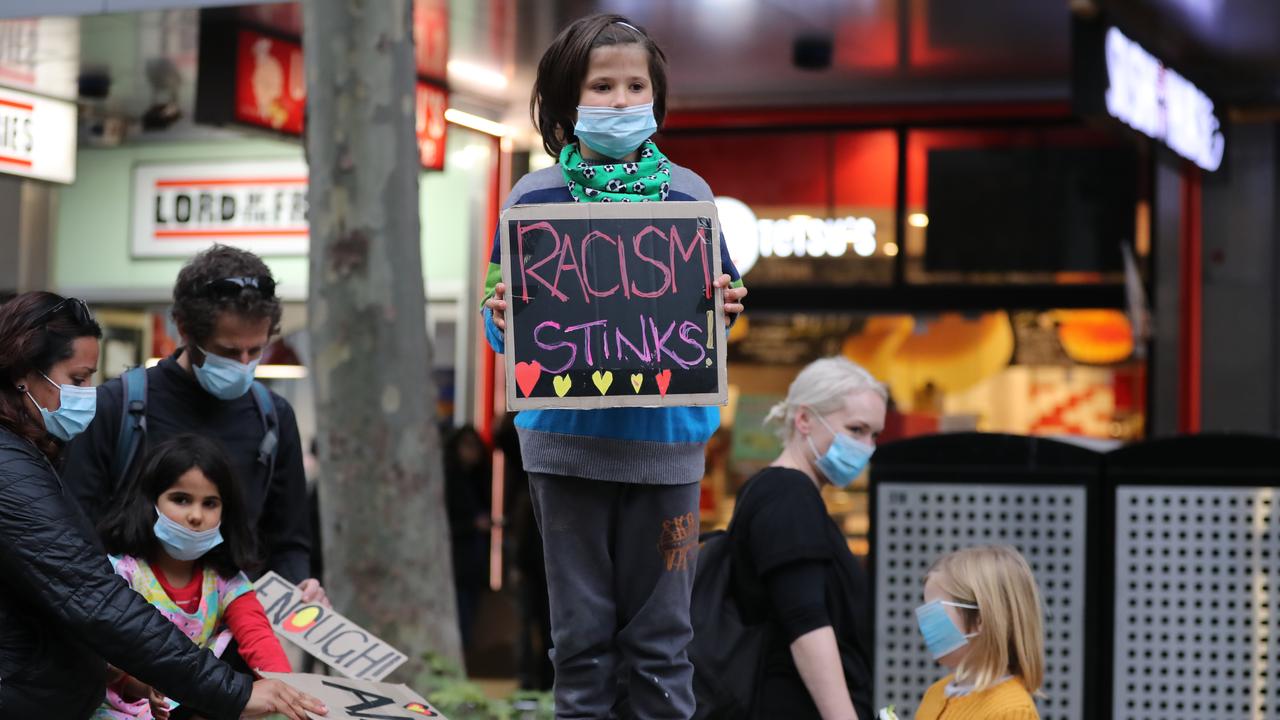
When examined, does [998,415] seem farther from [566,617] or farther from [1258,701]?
[566,617]

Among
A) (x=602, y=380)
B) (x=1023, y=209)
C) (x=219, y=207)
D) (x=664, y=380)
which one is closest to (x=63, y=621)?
(x=602, y=380)

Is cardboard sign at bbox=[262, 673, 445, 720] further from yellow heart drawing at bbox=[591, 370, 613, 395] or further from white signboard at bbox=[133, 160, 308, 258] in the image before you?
white signboard at bbox=[133, 160, 308, 258]

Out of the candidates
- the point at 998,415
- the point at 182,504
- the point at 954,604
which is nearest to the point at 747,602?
the point at 954,604

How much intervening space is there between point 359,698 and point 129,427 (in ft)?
3.38

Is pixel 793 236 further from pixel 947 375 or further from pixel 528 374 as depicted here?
pixel 528 374

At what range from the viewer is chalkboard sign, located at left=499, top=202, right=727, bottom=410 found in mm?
3035

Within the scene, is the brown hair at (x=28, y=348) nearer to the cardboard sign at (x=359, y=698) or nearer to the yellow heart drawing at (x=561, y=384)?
the cardboard sign at (x=359, y=698)

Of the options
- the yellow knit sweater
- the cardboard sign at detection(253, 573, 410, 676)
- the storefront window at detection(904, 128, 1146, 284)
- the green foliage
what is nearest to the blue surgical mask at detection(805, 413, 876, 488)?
the yellow knit sweater

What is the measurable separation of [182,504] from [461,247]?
9552mm

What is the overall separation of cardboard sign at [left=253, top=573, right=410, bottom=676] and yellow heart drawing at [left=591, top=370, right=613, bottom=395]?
1173 millimetres

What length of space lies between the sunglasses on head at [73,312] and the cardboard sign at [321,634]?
895 mm

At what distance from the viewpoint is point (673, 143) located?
1307cm

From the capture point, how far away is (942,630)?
410 cm

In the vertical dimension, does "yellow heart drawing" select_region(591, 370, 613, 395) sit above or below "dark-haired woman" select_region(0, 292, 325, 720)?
above
